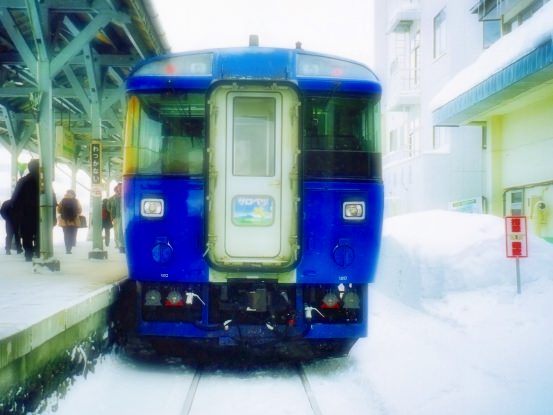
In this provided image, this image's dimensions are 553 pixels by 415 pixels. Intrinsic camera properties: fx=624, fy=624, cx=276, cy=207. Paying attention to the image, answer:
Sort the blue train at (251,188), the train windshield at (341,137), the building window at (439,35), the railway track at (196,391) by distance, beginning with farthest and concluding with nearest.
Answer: the building window at (439,35) → the train windshield at (341,137) → the blue train at (251,188) → the railway track at (196,391)

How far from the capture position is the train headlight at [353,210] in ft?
18.8

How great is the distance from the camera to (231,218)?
5.68 m

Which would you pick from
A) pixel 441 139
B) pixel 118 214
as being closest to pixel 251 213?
pixel 118 214

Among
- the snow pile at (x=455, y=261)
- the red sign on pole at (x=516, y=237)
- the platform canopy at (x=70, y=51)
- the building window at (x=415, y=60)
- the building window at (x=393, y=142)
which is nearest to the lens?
the platform canopy at (x=70, y=51)

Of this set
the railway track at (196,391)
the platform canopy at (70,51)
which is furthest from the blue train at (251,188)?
the platform canopy at (70,51)

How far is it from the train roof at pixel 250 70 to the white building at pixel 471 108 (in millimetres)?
4674

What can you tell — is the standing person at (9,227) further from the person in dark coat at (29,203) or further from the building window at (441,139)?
the building window at (441,139)

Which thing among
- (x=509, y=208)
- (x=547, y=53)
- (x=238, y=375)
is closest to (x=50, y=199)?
(x=238, y=375)

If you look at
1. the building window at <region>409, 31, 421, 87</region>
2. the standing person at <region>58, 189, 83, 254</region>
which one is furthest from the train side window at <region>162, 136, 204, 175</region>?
the building window at <region>409, 31, 421, 87</region>

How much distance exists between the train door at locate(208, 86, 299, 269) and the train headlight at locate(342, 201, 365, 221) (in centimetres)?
46

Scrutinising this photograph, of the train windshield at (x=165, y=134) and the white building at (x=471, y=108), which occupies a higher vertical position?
the white building at (x=471, y=108)

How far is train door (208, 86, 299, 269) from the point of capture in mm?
5660

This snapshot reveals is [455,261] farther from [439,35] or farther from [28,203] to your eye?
[439,35]

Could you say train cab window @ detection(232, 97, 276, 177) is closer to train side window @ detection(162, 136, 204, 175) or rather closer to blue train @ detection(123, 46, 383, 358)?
blue train @ detection(123, 46, 383, 358)
